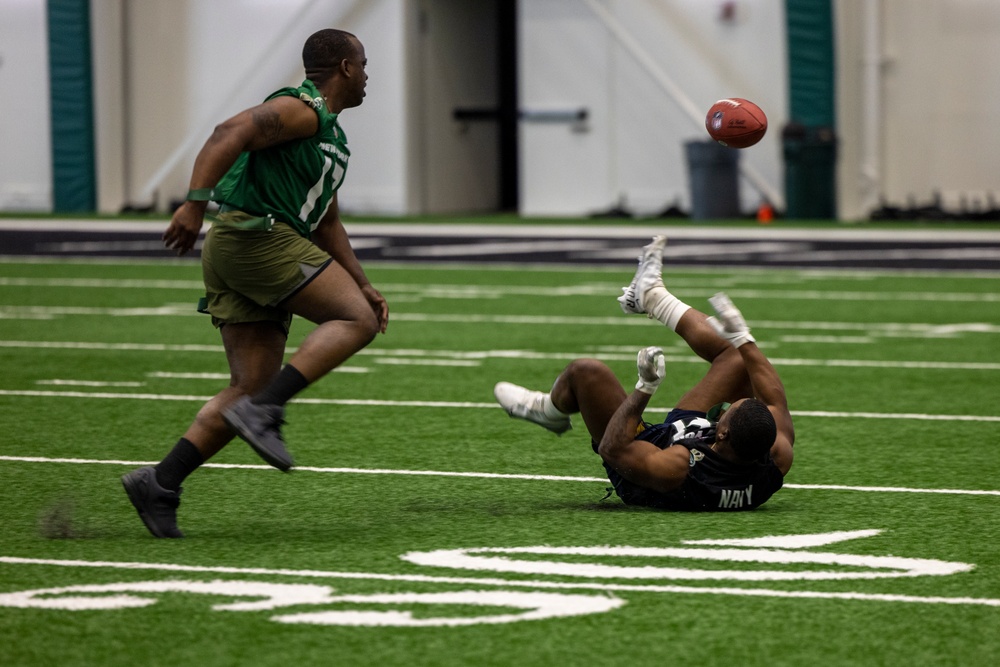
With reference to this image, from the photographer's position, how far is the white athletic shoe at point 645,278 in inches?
293

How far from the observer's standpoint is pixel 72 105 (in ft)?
99.4

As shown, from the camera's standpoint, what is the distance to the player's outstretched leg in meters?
7.44

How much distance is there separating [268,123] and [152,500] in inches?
56.0

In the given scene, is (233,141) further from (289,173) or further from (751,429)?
(751,429)

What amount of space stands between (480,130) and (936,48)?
8328 millimetres

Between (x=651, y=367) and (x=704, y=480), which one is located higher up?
(x=651, y=367)

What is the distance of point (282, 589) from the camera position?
5855mm

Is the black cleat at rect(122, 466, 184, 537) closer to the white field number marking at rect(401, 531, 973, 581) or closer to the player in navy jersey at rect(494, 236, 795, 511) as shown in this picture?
the white field number marking at rect(401, 531, 973, 581)

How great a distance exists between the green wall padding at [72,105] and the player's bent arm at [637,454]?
24706 mm

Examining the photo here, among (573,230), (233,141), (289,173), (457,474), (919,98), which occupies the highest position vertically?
(919,98)

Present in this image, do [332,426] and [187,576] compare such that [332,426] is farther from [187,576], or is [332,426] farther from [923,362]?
[923,362]

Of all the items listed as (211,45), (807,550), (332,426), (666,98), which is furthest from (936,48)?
(807,550)

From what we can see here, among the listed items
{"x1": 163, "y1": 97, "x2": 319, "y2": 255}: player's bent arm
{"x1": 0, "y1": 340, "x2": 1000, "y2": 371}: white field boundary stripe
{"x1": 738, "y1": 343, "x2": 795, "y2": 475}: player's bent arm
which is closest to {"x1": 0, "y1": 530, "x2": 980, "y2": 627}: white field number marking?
{"x1": 738, "y1": 343, "x2": 795, "y2": 475}: player's bent arm

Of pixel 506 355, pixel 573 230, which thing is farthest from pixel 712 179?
pixel 506 355
